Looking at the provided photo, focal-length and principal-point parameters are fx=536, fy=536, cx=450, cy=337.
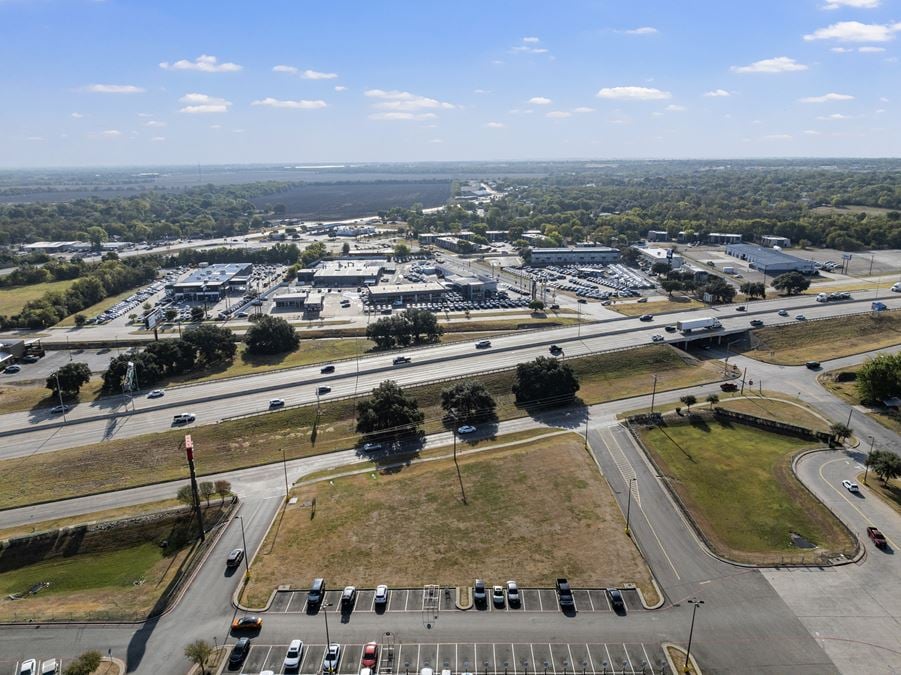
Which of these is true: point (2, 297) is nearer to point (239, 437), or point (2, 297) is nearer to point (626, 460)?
point (239, 437)

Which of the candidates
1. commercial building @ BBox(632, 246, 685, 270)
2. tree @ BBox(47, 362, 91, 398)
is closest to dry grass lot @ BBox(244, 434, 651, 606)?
tree @ BBox(47, 362, 91, 398)

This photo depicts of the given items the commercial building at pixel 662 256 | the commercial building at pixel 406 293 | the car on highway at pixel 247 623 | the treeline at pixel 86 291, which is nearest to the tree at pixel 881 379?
the car on highway at pixel 247 623

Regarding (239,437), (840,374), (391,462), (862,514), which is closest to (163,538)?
(239,437)

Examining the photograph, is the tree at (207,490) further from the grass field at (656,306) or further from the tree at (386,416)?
the grass field at (656,306)

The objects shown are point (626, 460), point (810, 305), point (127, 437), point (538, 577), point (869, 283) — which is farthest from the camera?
point (869, 283)

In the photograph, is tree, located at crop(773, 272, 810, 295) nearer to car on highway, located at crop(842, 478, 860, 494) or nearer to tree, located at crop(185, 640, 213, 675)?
car on highway, located at crop(842, 478, 860, 494)

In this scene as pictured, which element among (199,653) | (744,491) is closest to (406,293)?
(744,491)

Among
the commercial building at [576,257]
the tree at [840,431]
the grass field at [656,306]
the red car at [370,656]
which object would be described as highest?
the commercial building at [576,257]
